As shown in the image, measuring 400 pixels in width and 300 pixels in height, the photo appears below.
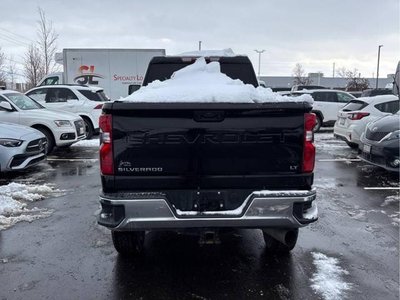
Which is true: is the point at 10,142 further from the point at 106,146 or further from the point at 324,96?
the point at 324,96

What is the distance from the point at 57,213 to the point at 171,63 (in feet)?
8.98

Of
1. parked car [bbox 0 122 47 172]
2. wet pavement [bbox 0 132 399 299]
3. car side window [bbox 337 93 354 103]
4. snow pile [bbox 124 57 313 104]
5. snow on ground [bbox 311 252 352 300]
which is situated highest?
snow pile [bbox 124 57 313 104]

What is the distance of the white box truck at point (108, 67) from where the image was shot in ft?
69.3

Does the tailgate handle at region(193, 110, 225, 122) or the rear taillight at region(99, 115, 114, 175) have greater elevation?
the tailgate handle at region(193, 110, 225, 122)

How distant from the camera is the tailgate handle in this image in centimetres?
351

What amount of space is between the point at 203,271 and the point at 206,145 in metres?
1.38

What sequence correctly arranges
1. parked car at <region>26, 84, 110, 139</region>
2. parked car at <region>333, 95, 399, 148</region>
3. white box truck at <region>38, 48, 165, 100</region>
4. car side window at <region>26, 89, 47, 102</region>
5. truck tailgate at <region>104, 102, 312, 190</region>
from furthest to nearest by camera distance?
white box truck at <region>38, 48, 165, 100</region>, car side window at <region>26, 89, 47, 102</region>, parked car at <region>26, 84, 110, 139</region>, parked car at <region>333, 95, 399, 148</region>, truck tailgate at <region>104, 102, 312, 190</region>

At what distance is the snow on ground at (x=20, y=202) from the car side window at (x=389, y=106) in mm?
8815

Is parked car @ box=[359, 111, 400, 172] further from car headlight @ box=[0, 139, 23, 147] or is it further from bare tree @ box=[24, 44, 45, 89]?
bare tree @ box=[24, 44, 45, 89]

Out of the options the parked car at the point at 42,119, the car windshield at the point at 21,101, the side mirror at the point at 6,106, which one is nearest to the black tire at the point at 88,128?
Answer: the car windshield at the point at 21,101

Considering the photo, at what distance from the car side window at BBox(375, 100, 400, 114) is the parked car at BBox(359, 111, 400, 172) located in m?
3.13

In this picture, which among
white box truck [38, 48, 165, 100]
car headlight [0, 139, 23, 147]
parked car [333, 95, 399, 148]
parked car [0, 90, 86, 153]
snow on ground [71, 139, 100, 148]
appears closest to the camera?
car headlight [0, 139, 23, 147]

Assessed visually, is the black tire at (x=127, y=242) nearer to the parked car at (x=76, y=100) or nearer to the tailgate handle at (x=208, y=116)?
the tailgate handle at (x=208, y=116)

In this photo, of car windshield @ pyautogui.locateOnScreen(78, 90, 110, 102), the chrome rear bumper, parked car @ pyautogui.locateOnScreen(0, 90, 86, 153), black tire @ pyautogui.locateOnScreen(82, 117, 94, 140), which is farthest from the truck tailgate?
car windshield @ pyautogui.locateOnScreen(78, 90, 110, 102)
